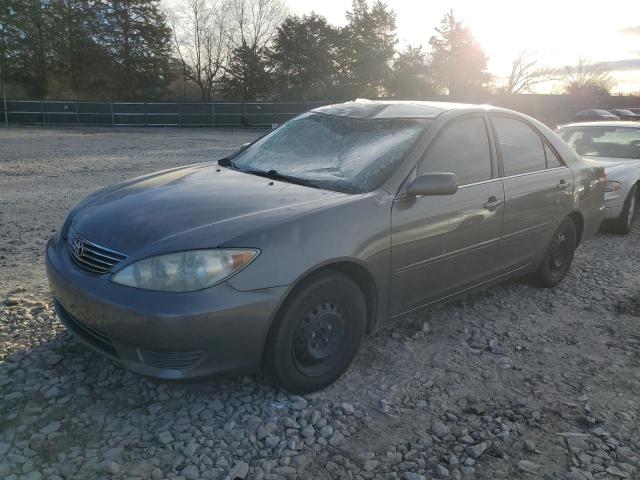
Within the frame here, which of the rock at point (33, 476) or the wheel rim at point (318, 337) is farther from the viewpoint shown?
the wheel rim at point (318, 337)

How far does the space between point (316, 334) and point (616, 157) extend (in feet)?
21.4

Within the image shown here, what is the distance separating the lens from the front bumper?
104 inches

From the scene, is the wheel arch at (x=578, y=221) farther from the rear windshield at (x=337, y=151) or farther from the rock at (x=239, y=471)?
the rock at (x=239, y=471)

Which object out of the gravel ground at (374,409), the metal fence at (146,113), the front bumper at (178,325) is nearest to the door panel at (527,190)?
the gravel ground at (374,409)

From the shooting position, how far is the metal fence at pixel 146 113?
31969 millimetres

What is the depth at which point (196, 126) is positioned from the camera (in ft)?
113

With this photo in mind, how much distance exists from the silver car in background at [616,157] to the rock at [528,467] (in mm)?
5124

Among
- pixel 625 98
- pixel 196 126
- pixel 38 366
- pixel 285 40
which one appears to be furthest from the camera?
pixel 625 98

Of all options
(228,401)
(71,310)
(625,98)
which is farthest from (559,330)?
(625,98)

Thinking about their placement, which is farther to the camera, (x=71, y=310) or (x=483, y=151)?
(x=483, y=151)

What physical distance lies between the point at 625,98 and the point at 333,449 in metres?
56.4

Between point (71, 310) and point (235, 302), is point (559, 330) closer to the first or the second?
point (235, 302)

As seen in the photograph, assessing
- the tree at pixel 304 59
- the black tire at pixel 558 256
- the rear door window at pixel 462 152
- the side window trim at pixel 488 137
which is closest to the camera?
the rear door window at pixel 462 152

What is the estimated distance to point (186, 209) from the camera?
3.14 m
